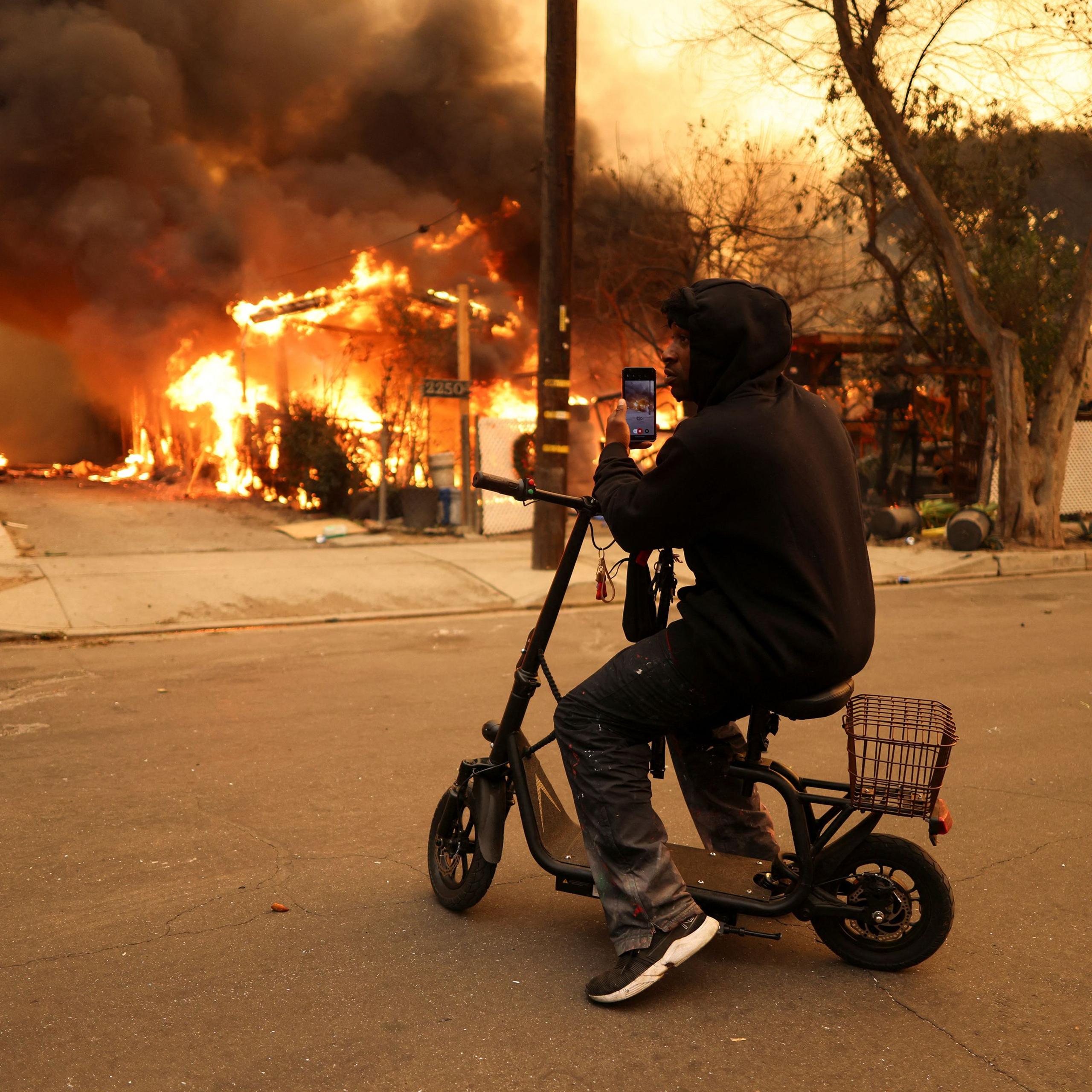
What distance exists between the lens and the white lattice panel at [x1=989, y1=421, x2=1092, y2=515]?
622 inches

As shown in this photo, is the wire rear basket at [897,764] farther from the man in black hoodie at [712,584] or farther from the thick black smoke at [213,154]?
the thick black smoke at [213,154]

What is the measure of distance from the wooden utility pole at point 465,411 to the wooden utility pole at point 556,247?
10.3ft

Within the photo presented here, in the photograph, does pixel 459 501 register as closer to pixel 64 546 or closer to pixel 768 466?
pixel 64 546

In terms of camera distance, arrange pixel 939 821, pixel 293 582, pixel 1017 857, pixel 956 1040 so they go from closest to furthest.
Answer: pixel 956 1040 → pixel 939 821 → pixel 1017 857 → pixel 293 582

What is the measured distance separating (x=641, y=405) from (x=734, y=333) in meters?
0.36

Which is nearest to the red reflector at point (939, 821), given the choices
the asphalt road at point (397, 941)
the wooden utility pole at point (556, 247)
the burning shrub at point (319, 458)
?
the asphalt road at point (397, 941)

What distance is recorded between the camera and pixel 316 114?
23.3 metres

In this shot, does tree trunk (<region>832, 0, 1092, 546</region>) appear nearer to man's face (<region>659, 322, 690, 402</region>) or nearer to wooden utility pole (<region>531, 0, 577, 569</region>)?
wooden utility pole (<region>531, 0, 577, 569</region>)

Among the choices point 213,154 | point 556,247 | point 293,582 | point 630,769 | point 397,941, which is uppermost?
point 213,154

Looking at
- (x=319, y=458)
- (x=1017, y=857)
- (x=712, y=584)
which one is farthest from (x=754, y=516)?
(x=319, y=458)

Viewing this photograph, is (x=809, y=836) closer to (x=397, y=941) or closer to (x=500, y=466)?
(x=397, y=941)

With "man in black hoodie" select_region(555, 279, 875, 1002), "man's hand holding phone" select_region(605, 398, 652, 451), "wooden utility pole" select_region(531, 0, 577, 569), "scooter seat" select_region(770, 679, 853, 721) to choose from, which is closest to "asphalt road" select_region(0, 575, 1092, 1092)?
"man in black hoodie" select_region(555, 279, 875, 1002)

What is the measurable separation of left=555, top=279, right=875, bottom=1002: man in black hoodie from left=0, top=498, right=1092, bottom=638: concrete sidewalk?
6.44 meters

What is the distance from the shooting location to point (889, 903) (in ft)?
9.86
